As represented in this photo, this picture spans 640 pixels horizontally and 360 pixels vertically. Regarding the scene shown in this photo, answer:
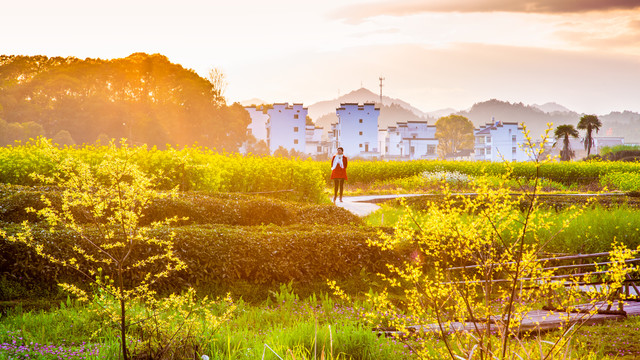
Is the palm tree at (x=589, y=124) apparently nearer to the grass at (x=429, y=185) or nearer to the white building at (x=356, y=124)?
the grass at (x=429, y=185)

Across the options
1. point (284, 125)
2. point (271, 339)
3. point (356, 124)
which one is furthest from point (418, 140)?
point (271, 339)

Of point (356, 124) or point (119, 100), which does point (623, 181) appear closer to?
point (119, 100)

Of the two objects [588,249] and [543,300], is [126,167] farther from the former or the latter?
[588,249]

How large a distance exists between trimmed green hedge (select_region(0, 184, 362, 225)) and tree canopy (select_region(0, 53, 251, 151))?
3395 centimetres

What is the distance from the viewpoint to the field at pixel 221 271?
4547 millimetres

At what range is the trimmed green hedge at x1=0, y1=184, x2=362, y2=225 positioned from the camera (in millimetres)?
10047

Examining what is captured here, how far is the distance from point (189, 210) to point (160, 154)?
394 cm

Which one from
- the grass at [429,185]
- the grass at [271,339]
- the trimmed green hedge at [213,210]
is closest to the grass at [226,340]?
the grass at [271,339]

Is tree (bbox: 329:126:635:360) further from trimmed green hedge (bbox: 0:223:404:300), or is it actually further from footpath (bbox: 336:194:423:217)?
footpath (bbox: 336:194:423:217)

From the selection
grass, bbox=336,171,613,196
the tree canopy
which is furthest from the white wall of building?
grass, bbox=336,171,613,196

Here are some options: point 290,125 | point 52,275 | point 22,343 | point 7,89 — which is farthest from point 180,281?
point 290,125

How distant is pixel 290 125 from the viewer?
6781cm

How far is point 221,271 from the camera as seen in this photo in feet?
26.7

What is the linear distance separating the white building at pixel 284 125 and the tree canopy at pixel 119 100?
13.8 meters
